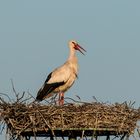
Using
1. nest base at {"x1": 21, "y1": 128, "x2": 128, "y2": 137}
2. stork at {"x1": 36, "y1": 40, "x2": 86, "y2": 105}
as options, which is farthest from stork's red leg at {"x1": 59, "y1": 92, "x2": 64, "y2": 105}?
nest base at {"x1": 21, "y1": 128, "x2": 128, "y2": 137}

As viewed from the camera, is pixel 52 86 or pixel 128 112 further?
pixel 52 86

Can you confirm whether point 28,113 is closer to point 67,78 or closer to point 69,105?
point 69,105

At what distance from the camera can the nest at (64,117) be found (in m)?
13.1

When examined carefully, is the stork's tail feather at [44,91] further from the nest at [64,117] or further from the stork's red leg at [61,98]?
the nest at [64,117]

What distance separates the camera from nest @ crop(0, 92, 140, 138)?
43.0 ft

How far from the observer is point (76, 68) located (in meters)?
17.0

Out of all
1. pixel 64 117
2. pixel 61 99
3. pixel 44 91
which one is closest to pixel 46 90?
pixel 44 91

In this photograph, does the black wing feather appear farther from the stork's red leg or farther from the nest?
the nest

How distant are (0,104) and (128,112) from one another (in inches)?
94.9

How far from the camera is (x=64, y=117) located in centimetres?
1316

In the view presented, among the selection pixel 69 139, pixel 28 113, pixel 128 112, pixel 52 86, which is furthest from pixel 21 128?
pixel 52 86

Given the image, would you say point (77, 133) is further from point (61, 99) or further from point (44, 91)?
point (44, 91)

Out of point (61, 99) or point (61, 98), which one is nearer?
point (61, 99)

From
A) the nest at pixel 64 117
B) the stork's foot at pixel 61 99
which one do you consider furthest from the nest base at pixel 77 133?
the stork's foot at pixel 61 99
